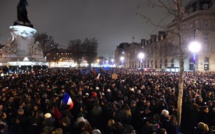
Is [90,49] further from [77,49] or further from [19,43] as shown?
[19,43]

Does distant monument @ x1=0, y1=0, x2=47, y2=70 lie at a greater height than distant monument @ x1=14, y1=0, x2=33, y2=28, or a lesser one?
lesser

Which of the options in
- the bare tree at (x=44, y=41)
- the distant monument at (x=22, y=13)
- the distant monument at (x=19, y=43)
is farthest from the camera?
the bare tree at (x=44, y=41)

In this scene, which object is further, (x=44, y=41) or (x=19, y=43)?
(x=44, y=41)

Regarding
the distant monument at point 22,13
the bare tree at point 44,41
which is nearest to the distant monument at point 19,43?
the distant monument at point 22,13

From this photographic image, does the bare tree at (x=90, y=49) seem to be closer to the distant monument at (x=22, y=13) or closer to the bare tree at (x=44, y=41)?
the bare tree at (x=44, y=41)

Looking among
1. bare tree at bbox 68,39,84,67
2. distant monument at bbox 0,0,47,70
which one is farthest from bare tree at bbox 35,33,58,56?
distant monument at bbox 0,0,47,70

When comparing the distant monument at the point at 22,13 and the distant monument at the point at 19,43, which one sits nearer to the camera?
the distant monument at the point at 19,43

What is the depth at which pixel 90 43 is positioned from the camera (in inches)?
3799

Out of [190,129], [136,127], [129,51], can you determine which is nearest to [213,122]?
[190,129]

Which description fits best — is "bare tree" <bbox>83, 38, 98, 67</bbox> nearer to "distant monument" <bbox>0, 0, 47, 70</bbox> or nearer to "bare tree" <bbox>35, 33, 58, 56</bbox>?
"bare tree" <bbox>35, 33, 58, 56</bbox>

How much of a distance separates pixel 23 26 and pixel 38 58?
Result: 992 centimetres

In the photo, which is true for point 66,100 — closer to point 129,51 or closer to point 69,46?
point 69,46

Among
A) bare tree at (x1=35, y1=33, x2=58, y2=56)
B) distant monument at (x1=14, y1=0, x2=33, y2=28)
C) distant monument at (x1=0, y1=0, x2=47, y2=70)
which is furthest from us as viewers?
bare tree at (x1=35, y1=33, x2=58, y2=56)

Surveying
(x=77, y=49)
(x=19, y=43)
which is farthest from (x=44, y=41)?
(x=19, y=43)
